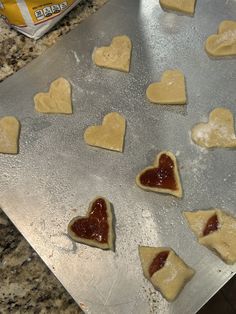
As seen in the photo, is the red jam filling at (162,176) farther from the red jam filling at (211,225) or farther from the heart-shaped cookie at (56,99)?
the heart-shaped cookie at (56,99)

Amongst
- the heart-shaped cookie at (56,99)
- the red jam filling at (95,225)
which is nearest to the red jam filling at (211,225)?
the red jam filling at (95,225)

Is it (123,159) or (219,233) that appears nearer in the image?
(219,233)

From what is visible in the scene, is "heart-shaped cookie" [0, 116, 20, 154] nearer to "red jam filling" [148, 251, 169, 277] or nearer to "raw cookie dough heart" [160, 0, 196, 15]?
"red jam filling" [148, 251, 169, 277]

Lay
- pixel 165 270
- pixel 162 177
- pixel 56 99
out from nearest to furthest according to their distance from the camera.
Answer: pixel 165 270 → pixel 162 177 → pixel 56 99

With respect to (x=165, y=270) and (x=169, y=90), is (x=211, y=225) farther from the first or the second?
(x=169, y=90)

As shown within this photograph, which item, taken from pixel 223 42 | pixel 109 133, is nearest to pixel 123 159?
pixel 109 133

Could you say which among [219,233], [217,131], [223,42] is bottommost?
[219,233]
